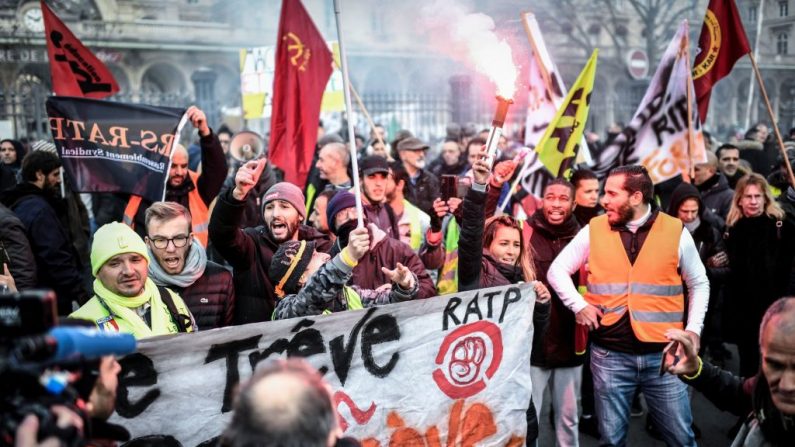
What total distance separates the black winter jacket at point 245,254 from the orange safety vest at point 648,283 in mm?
1693

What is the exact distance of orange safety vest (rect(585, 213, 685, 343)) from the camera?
392 cm

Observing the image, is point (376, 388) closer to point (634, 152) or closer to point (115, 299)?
point (115, 299)

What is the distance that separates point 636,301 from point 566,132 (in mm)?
2407

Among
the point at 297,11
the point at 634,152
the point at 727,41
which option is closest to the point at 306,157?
the point at 297,11

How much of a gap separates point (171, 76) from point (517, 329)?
38.9 meters

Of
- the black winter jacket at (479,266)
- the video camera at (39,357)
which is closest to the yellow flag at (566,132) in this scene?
the black winter jacket at (479,266)

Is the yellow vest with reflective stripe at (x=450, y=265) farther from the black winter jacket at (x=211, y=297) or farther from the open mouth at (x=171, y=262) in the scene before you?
the open mouth at (x=171, y=262)

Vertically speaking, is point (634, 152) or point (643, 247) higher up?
point (634, 152)

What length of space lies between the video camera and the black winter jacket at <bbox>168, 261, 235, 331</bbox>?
204cm

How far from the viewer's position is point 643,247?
13.0 feet

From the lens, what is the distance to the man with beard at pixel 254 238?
4012mm

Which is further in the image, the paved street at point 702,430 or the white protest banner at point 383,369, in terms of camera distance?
the paved street at point 702,430

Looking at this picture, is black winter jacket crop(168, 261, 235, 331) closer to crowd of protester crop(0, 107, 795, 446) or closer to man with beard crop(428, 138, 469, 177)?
crowd of protester crop(0, 107, 795, 446)

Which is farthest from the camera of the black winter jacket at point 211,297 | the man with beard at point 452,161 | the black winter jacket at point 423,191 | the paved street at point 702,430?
the man with beard at point 452,161
